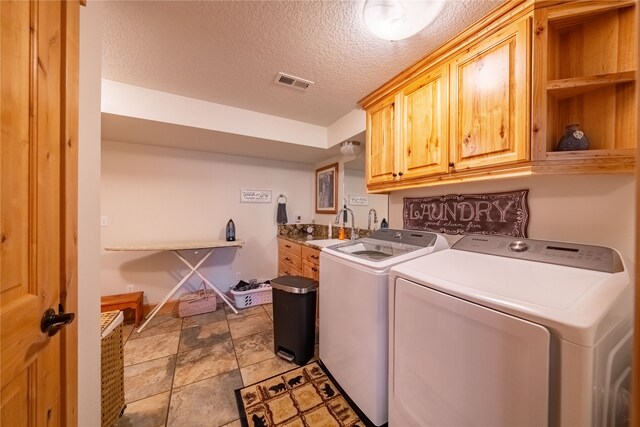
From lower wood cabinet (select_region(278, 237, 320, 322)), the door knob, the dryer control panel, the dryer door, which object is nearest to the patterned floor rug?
the dryer door

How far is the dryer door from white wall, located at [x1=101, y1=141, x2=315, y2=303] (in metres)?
2.60

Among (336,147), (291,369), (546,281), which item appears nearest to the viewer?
(546,281)

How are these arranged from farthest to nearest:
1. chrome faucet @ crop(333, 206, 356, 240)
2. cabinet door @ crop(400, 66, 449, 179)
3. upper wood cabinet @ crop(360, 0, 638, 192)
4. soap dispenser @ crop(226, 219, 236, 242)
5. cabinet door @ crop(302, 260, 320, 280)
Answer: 1. soap dispenser @ crop(226, 219, 236, 242)
2. chrome faucet @ crop(333, 206, 356, 240)
3. cabinet door @ crop(302, 260, 320, 280)
4. cabinet door @ crop(400, 66, 449, 179)
5. upper wood cabinet @ crop(360, 0, 638, 192)

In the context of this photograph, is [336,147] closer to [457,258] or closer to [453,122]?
[453,122]

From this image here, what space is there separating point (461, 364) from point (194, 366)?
1.91m

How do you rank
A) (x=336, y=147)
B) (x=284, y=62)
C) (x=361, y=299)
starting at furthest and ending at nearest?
1. (x=336, y=147)
2. (x=284, y=62)
3. (x=361, y=299)

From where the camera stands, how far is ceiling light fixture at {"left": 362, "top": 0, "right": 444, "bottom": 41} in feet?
3.45

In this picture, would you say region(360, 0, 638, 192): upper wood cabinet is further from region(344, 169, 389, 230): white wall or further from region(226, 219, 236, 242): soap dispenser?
region(226, 219, 236, 242): soap dispenser

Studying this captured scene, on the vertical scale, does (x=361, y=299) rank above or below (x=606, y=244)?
below

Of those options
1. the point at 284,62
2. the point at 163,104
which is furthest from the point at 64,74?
the point at 163,104

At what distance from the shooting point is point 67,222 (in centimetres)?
73

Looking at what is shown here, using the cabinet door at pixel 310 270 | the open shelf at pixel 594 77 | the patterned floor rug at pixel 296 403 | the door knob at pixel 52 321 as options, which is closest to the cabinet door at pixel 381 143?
the open shelf at pixel 594 77

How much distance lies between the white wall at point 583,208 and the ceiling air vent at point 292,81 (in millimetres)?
1584

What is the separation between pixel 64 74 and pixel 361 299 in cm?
151
